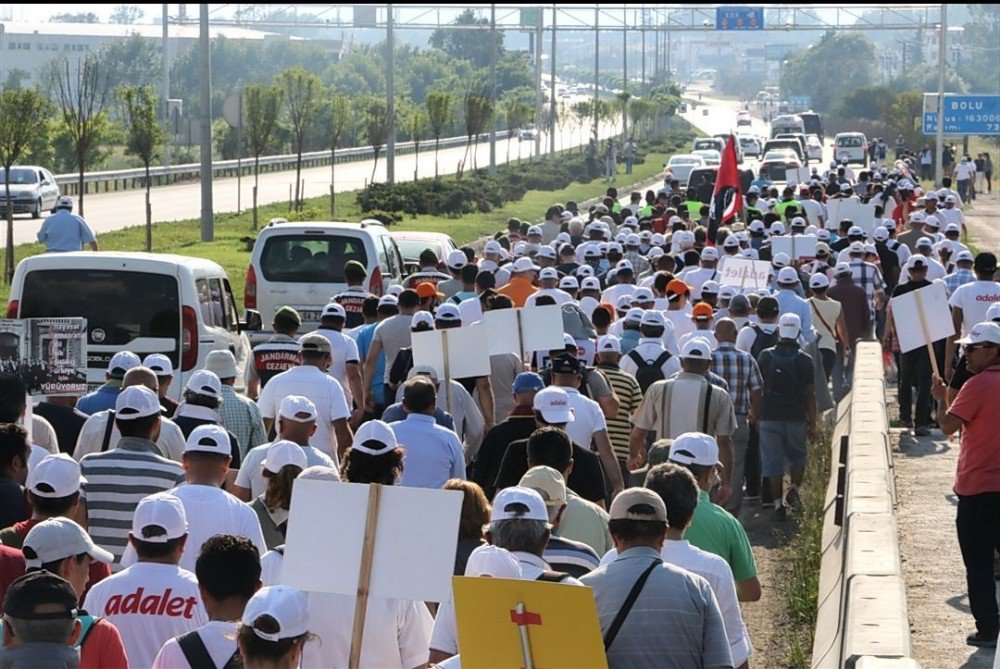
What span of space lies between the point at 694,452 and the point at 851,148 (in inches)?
2900

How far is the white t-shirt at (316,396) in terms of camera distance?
418 inches

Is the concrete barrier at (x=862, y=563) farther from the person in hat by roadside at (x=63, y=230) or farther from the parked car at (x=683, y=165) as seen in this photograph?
the parked car at (x=683, y=165)

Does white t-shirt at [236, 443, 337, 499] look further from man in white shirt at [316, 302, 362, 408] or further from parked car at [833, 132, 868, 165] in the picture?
parked car at [833, 132, 868, 165]

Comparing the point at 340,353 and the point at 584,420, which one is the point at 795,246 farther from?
the point at 584,420

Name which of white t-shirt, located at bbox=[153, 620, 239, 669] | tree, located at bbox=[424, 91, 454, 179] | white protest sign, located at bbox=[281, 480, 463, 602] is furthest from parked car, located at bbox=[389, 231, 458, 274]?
tree, located at bbox=[424, 91, 454, 179]

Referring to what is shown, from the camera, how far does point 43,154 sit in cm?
5647

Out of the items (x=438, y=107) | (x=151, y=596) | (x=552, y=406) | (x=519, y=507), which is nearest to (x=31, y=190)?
(x=438, y=107)

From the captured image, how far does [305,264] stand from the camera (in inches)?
760

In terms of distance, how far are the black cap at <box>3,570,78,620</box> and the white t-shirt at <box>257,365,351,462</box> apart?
5.37m

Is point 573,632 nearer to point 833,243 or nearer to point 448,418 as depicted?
point 448,418

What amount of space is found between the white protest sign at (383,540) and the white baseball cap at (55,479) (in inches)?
52.4

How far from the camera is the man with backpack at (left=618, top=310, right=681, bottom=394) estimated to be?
12.8 m

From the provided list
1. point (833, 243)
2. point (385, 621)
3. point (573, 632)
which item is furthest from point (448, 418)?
point (833, 243)

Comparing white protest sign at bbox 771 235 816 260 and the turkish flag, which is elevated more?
the turkish flag
